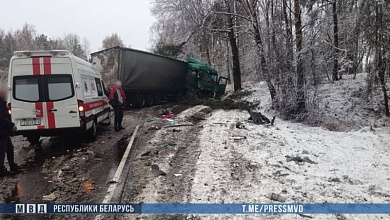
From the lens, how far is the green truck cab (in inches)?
819

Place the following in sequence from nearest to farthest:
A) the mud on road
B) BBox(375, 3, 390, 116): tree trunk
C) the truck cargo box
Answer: the mud on road → BBox(375, 3, 390, 116): tree trunk → the truck cargo box

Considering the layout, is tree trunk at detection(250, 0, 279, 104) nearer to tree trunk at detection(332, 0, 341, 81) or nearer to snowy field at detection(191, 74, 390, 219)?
snowy field at detection(191, 74, 390, 219)

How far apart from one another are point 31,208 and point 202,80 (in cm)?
1719

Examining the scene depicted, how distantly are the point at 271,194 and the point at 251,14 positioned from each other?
10933mm

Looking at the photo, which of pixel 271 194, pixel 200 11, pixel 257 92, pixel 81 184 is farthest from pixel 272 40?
pixel 200 11

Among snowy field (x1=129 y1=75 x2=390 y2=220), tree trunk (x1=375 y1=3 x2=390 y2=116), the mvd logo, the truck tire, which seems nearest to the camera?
the mvd logo

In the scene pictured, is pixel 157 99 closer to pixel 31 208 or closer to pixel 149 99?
pixel 149 99

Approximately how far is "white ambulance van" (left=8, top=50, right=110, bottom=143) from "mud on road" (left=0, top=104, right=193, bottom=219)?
0.69 m

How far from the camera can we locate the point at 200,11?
23.9 meters

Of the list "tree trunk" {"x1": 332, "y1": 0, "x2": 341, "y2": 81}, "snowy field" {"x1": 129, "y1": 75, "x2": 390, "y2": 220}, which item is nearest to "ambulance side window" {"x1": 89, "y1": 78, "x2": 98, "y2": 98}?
"snowy field" {"x1": 129, "y1": 75, "x2": 390, "y2": 220}

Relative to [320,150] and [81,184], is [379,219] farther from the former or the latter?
[81,184]

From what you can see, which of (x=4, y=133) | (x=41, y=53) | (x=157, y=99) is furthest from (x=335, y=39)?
(x=4, y=133)

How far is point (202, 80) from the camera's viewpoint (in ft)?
69.1

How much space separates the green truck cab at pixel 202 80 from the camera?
2079 cm
